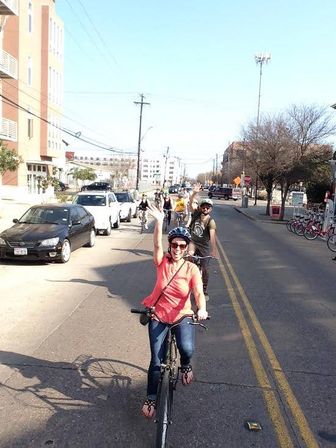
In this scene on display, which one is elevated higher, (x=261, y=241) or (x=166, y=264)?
(x=166, y=264)

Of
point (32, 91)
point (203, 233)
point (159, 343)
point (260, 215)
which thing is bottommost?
point (260, 215)

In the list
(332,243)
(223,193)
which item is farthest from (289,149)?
(223,193)

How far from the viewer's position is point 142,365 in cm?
525

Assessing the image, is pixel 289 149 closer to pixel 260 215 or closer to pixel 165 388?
pixel 260 215

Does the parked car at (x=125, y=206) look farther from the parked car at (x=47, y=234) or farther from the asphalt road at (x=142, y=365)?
the asphalt road at (x=142, y=365)

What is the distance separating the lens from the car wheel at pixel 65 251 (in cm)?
1179

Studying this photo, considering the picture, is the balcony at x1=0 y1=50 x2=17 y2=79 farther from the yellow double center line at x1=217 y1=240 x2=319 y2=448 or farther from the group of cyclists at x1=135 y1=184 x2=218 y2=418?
the group of cyclists at x1=135 y1=184 x2=218 y2=418

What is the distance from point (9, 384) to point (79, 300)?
3.52 metres

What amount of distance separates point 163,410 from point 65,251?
29.1ft

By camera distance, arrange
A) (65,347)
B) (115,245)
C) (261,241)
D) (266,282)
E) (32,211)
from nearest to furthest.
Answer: (65,347) → (266,282) → (32,211) → (115,245) → (261,241)

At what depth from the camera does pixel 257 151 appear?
121ft

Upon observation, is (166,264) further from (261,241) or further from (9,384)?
(261,241)

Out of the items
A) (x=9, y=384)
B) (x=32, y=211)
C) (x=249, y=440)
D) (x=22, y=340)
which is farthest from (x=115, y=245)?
(x=249, y=440)

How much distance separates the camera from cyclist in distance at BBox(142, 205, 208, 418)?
3875 millimetres
